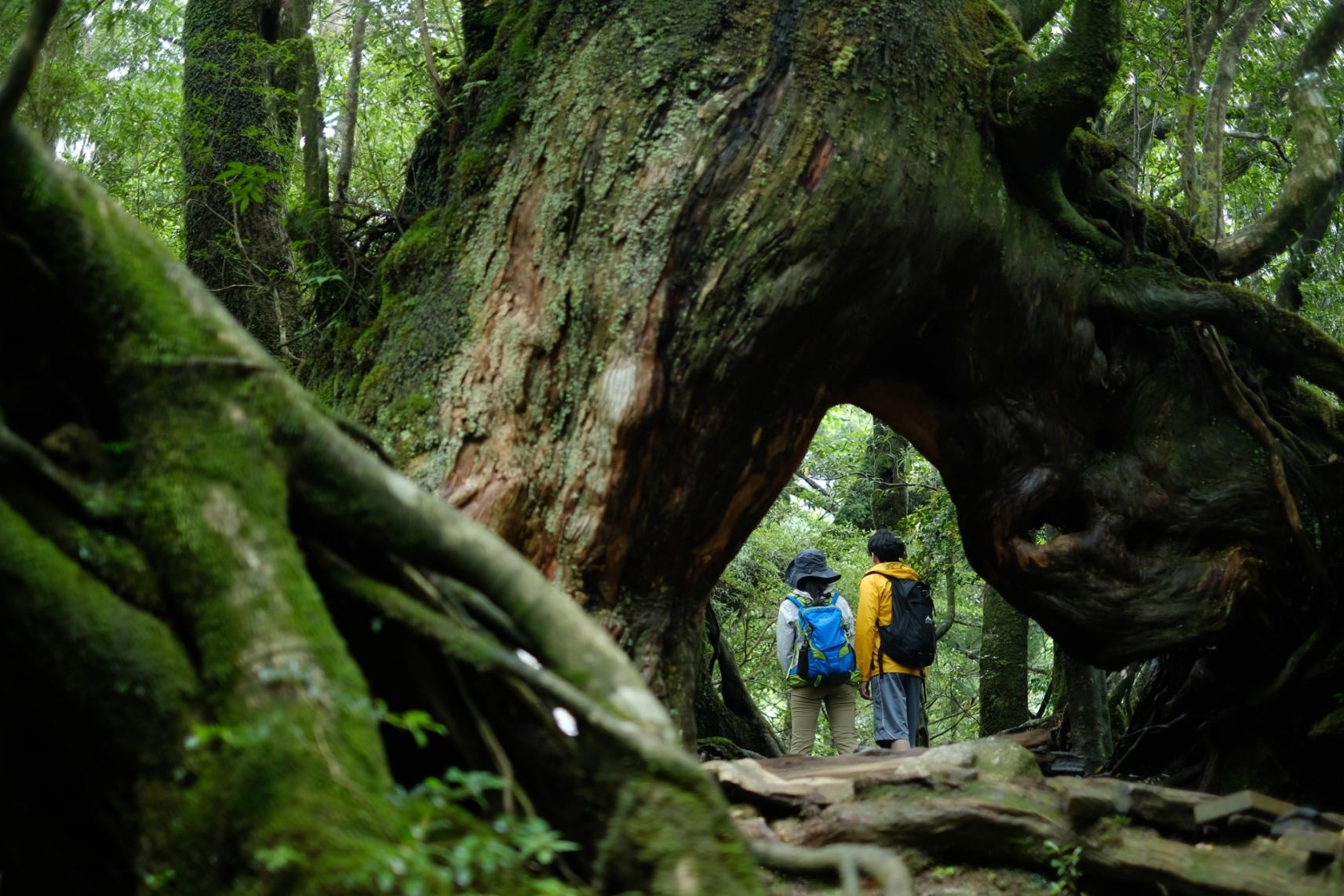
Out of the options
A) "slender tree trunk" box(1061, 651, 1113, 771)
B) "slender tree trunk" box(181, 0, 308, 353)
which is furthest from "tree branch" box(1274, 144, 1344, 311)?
"slender tree trunk" box(181, 0, 308, 353)

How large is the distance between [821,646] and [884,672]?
681 mm

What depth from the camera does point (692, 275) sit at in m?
5.34

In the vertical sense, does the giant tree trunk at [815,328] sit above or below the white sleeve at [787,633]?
above

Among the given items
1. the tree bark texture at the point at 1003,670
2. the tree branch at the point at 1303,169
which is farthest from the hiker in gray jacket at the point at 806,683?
the tree branch at the point at 1303,169

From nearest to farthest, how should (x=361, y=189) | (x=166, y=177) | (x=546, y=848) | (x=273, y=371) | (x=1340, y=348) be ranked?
(x=546, y=848) < (x=273, y=371) < (x=1340, y=348) < (x=361, y=189) < (x=166, y=177)

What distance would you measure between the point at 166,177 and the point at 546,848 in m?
10.6

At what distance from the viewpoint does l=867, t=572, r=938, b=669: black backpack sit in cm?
873

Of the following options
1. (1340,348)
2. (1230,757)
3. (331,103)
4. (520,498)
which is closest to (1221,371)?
(1340,348)

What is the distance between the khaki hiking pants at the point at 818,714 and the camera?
8.82 metres

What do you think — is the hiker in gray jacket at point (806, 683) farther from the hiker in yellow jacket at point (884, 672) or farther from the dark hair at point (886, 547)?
the dark hair at point (886, 547)

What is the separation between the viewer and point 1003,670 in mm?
11477

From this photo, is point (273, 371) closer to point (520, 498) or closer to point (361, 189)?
point (520, 498)

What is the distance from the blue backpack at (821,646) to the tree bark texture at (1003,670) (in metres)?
3.34

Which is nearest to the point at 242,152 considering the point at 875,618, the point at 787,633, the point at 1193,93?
the point at 787,633
